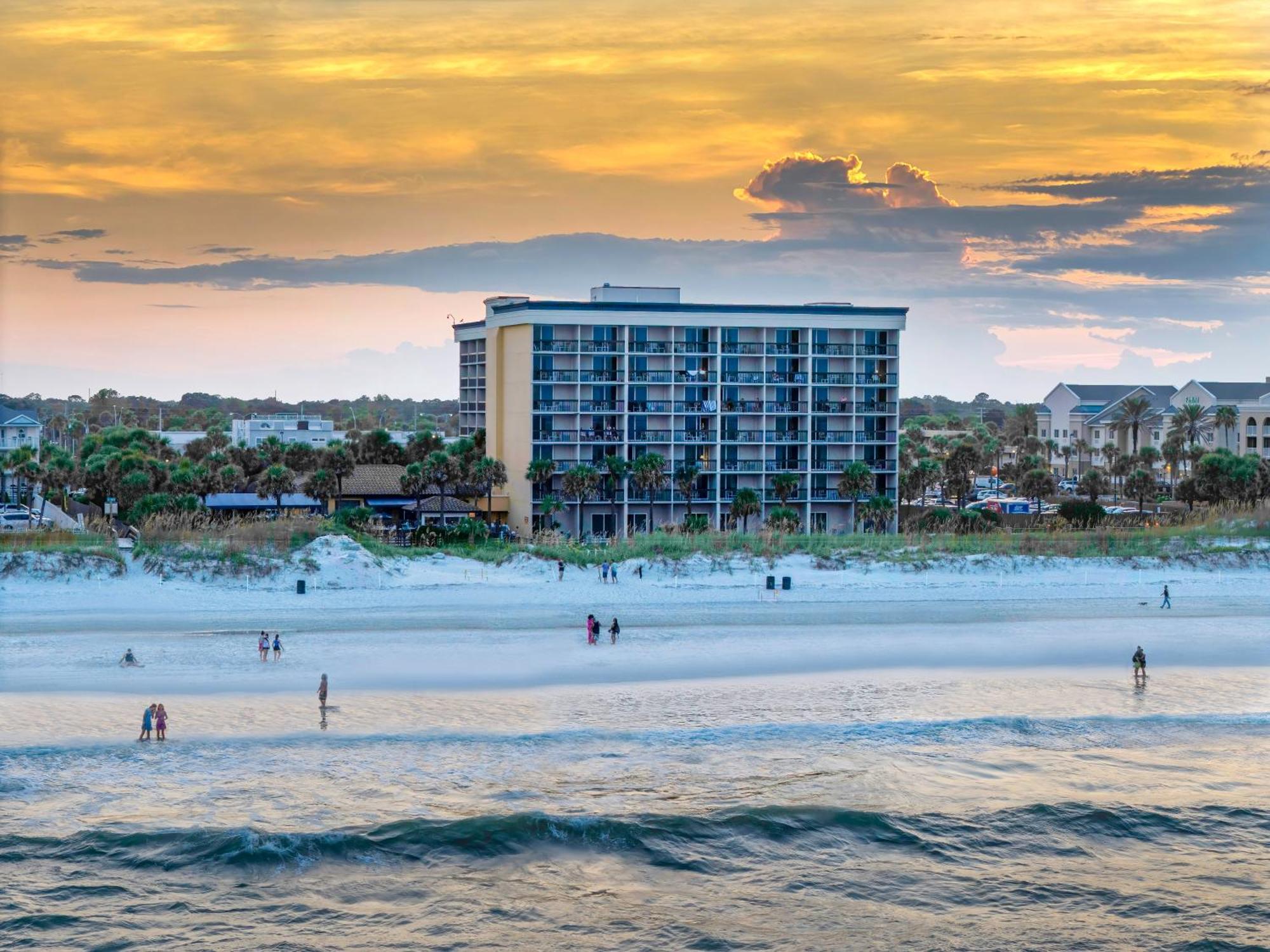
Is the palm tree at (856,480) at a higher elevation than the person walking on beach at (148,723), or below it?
higher

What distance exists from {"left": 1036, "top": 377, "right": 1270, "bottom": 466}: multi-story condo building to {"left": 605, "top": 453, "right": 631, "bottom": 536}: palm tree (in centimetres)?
6749

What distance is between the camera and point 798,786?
28.4 m

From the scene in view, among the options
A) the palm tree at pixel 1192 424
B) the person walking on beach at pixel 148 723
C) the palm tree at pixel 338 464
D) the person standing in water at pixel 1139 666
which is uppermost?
the palm tree at pixel 1192 424

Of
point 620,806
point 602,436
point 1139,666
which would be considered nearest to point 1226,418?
point 602,436

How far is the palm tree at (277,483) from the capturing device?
7019 centimetres

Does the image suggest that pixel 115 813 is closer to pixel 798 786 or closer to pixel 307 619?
pixel 798 786

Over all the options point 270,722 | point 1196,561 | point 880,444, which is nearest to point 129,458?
point 880,444

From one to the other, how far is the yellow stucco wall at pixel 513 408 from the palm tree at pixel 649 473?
6.83 meters

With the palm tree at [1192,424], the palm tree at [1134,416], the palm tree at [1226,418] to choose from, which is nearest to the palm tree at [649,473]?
the palm tree at [1192,424]

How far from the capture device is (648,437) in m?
72.2

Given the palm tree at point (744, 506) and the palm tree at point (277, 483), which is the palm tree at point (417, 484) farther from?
the palm tree at point (744, 506)

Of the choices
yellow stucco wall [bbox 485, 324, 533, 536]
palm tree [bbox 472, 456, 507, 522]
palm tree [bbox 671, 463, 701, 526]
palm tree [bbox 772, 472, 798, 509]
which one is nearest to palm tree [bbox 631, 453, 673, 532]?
palm tree [bbox 671, 463, 701, 526]

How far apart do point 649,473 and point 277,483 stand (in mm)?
20869

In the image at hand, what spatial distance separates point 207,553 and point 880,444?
41.4 meters
